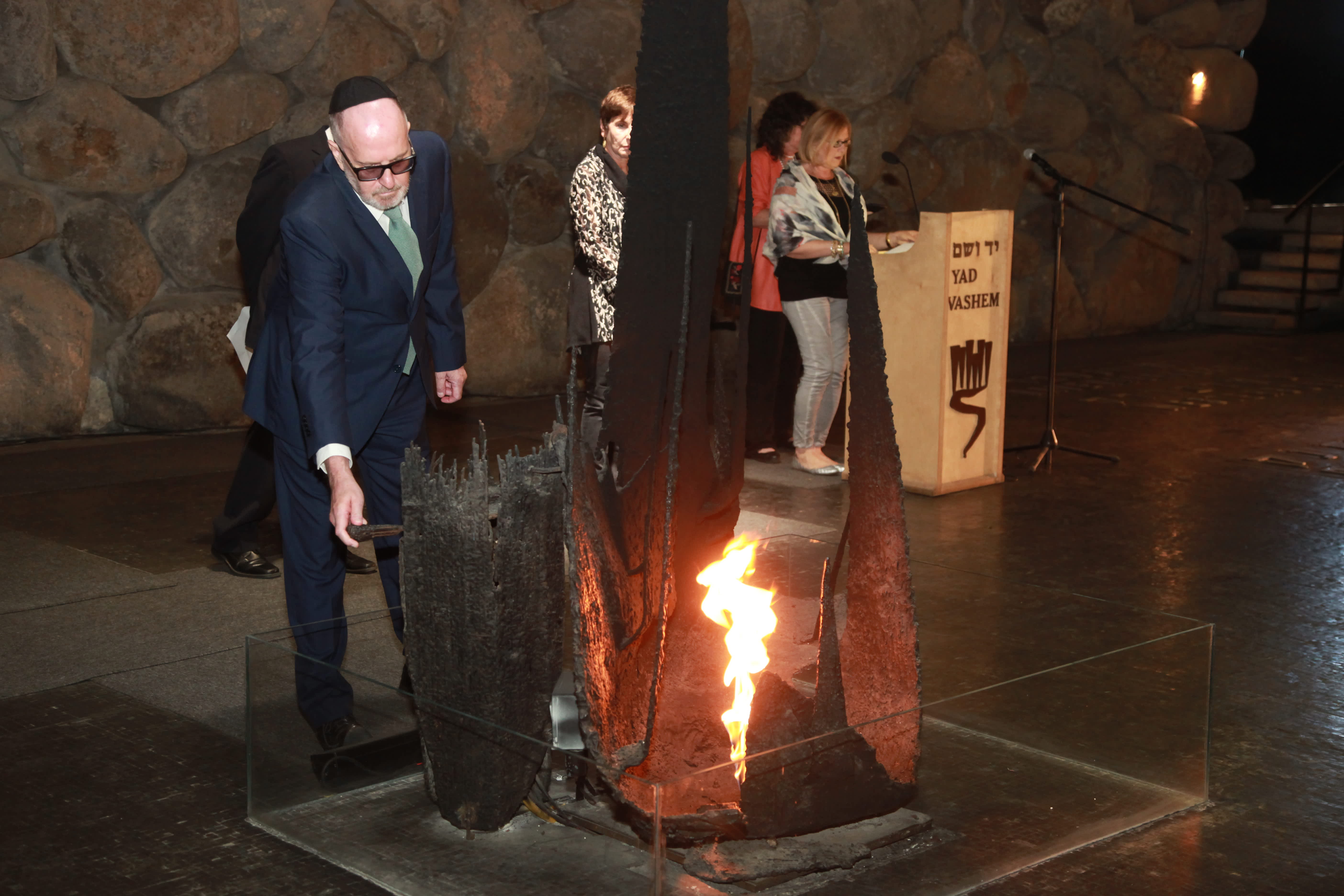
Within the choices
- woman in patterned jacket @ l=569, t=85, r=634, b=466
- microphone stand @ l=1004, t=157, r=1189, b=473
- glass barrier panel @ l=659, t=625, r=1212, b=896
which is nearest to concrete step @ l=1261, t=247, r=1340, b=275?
microphone stand @ l=1004, t=157, r=1189, b=473

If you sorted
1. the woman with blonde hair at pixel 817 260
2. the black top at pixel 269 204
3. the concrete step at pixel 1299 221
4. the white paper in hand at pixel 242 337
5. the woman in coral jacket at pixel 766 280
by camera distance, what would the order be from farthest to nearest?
the concrete step at pixel 1299 221
the woman in coral jacket at pixel 766 280
the woman with blonde hair at pixel 817 260
the black top at pixel 269 204
the white paper in hand at pixel 242 337

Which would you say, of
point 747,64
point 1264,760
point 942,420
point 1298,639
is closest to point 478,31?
point 747,64

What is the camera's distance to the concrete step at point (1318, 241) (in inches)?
489

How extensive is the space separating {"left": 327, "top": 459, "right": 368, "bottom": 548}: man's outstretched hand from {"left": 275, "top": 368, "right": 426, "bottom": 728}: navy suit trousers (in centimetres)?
19

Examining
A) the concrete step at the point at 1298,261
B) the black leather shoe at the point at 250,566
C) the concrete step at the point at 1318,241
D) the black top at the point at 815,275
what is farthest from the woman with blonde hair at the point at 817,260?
the concrete step at the point at 1318,241

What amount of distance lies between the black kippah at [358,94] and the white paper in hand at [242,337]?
1021 mm

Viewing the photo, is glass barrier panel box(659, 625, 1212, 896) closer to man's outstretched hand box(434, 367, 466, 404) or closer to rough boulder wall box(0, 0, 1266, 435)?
man's outstretched hand box(434, 367, 466, 404)

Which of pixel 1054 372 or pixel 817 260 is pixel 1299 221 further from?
pixel 817 260

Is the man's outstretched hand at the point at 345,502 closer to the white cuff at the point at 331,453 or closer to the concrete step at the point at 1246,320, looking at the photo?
the white cuff at the point at 331,453

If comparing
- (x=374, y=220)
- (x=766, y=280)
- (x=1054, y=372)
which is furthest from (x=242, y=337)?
(x=1054, y=372)

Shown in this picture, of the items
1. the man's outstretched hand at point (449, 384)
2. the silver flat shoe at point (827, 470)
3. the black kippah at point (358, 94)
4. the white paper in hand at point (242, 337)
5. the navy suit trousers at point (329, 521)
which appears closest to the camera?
the black kippah at point (358, 94)

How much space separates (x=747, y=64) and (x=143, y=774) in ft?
21.2

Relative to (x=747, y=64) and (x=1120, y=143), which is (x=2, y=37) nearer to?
(x=747, y=64)

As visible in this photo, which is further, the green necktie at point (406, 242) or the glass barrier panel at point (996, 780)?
the green necktie at point (406, 242)
